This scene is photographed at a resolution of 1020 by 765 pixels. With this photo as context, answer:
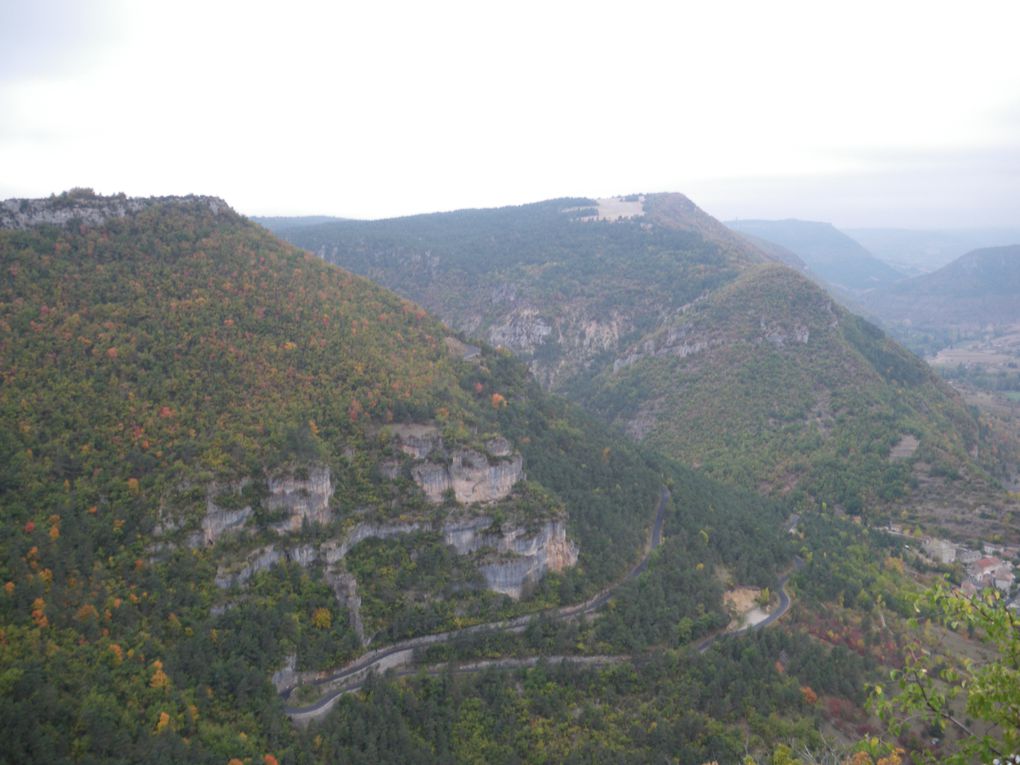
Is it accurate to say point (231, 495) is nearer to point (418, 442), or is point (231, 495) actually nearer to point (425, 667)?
point (418, 442)

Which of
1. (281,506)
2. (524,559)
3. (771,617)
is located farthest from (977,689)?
(771,617)

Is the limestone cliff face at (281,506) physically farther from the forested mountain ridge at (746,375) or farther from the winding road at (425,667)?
the forested mountain ridge at (746,375)

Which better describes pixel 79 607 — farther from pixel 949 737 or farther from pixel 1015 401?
pixel 1015 401

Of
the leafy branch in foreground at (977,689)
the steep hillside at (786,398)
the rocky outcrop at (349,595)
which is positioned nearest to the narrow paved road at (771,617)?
the steep hillside at (786,398)

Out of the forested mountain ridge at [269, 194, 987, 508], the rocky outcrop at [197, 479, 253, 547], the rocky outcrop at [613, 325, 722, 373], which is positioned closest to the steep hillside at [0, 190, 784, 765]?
the rocky outcrop at [197, 479, 253, 547]

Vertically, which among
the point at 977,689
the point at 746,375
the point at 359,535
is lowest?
the point at 746,375

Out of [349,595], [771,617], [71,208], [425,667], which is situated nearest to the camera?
[425,667]

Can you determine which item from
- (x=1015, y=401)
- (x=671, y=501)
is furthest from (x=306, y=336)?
(x=1015, y=401)
